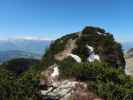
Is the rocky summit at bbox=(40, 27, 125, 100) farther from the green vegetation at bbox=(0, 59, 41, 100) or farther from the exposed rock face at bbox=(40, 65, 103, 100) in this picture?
the green vegetation at bbox=(0, 59, 41, 100)

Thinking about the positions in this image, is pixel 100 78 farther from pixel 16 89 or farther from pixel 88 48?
pixel 88 48

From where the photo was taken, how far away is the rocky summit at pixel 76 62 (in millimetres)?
20141

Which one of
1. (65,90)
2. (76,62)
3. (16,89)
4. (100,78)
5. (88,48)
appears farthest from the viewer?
(88,48)

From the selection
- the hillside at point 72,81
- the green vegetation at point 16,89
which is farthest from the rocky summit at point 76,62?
the green vegetation at point 16,89

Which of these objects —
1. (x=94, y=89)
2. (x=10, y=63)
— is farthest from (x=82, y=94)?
(x=10, y=63)

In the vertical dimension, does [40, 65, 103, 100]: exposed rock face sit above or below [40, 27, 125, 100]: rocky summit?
below

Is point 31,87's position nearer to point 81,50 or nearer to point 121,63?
point 81,50

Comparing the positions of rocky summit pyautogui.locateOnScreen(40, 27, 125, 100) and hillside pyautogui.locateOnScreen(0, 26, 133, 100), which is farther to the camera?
rocky summit pyautogui.locateOnScreen(40, 27, 125, 100)

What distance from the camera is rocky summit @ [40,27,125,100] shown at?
2014 cm

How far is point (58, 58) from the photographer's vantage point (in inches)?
1084

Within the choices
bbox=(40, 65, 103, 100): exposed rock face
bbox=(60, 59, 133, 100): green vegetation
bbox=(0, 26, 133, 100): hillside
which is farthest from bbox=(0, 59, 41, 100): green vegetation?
bbox=(60, 59, 133, 100): green vegetation

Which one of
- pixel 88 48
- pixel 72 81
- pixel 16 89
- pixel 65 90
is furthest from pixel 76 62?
pixel 16 89

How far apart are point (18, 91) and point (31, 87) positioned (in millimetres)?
1599

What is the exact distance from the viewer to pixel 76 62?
83.3 feet
